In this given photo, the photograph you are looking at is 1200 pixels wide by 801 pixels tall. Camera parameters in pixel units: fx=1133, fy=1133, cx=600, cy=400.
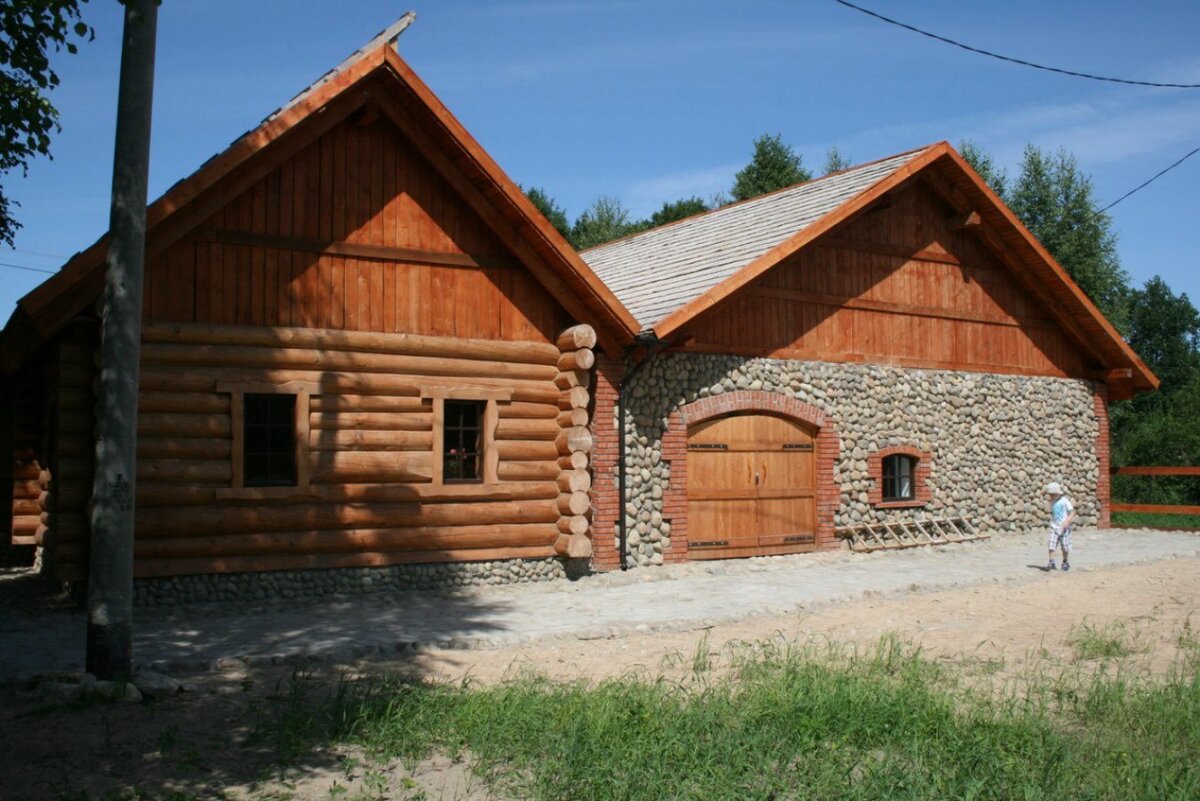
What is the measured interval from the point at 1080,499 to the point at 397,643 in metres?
16.5

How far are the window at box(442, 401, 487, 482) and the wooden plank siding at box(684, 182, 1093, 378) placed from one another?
3.61 m

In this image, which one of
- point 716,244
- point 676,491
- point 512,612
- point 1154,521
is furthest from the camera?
point 1154,521

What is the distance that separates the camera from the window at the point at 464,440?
15.2 meters

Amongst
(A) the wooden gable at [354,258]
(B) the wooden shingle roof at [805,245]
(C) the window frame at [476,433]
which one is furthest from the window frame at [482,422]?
(B) the wooden shingle roof at [805,245]

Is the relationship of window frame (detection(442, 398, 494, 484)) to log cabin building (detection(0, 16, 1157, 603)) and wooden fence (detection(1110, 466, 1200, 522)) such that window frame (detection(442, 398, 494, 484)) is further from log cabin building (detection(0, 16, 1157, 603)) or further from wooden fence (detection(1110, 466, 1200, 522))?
wooden fence (detection(1110, 466, 1200, 522))

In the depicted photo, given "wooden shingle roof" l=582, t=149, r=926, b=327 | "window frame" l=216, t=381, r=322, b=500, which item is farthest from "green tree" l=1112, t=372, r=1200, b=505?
"window frame" l=216, t=381, r=322, b=500

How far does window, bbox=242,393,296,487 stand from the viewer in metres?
13.6

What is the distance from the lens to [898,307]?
65.7 feet

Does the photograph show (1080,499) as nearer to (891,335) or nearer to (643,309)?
(891,335)

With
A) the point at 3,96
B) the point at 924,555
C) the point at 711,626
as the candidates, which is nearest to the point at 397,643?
the point at 711,626

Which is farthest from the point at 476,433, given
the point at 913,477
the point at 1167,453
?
the point at 1167,453

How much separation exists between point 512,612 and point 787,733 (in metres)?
6.24

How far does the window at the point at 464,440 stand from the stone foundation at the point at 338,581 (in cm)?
125

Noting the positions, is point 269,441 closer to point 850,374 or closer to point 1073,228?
point 850,374
